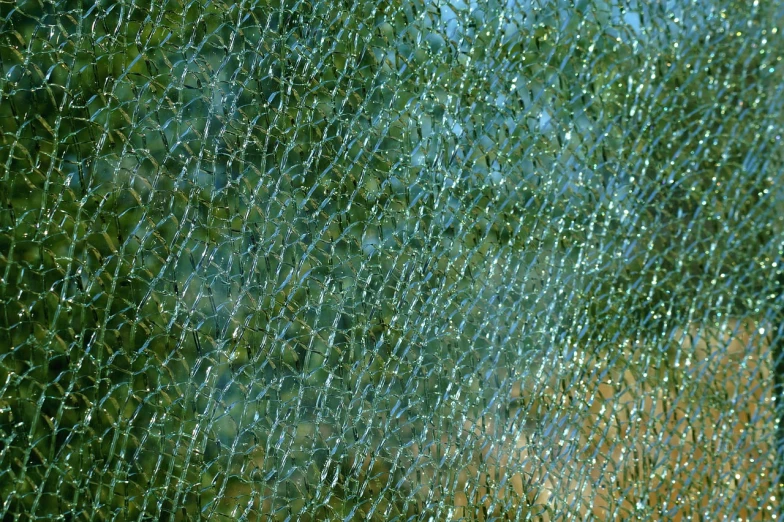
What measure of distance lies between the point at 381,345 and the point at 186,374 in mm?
143

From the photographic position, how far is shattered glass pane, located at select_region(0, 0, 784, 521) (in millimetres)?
482

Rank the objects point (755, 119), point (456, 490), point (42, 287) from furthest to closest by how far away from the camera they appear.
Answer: point (755, 119), point (456, 490), point (42, 287)

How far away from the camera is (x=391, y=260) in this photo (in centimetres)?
57

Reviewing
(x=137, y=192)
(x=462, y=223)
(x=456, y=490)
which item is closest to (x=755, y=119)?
(x=462, y=223)

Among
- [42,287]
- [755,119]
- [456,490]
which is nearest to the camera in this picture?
[42,287]

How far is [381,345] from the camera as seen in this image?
561mm

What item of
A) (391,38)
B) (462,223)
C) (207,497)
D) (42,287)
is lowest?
(207,497)

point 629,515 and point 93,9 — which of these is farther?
point 629,515

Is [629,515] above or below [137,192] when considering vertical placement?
below

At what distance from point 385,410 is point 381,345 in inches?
1.9

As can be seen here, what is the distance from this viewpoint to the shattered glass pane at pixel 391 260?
0.48 m

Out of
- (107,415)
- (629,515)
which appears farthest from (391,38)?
(629,515)

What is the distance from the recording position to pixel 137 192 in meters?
0.50

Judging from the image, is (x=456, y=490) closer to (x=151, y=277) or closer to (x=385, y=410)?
(x=385, y=410)
